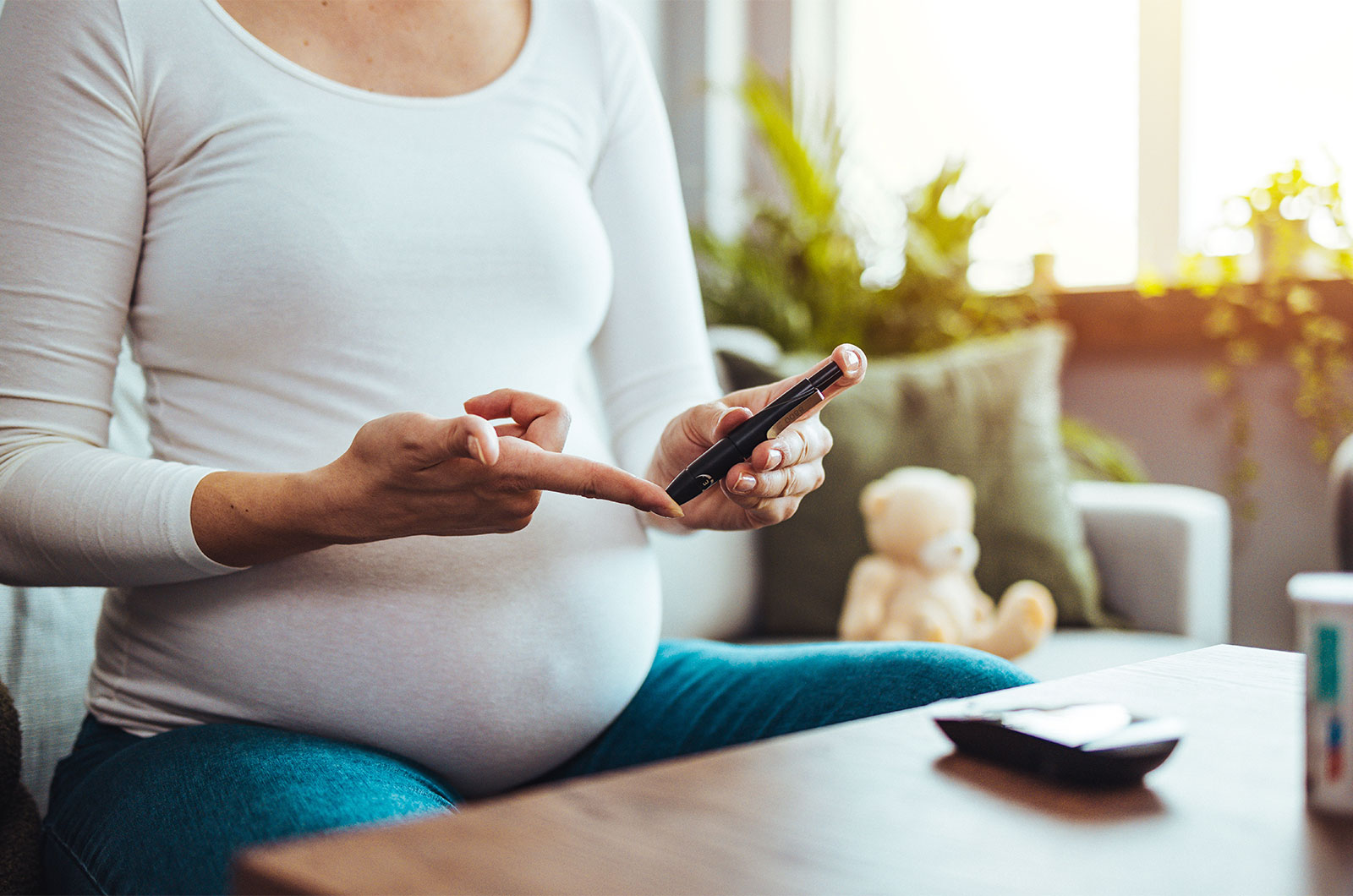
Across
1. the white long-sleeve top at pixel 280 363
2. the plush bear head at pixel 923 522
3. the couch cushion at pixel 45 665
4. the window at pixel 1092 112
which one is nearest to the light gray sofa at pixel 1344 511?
the plush bear head at pixel 923 522

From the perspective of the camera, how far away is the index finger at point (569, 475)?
22.3 inches

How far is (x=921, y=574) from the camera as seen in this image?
1.48 meters

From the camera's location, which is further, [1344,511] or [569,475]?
[1344,511]

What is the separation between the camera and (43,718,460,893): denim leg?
518mm

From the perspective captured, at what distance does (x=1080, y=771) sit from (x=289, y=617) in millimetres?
485

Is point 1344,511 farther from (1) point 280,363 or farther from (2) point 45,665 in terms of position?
(2) point 45,665

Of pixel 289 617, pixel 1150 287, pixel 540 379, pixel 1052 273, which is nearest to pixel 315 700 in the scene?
pixel 289 617

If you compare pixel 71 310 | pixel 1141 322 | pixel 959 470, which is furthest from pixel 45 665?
pixel 1141 322

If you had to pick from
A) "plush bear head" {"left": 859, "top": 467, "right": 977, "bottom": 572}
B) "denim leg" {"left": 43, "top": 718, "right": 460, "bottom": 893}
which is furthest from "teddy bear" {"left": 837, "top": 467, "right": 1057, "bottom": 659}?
"denim leg" {"left": 43, "top": 718, "right": 460, "bottom": 893}

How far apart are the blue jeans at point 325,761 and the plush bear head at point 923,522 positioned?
63 cm

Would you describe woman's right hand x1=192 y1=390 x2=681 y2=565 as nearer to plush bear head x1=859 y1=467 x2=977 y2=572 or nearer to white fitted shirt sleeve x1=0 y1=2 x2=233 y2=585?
white fitted shirt sleeve x1=0 y1=2 x2=233 y2=585

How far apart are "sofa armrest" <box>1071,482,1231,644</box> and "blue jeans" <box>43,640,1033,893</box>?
0.93m

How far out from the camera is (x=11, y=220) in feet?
2.25

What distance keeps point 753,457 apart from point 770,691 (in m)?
0.19
